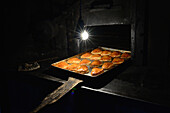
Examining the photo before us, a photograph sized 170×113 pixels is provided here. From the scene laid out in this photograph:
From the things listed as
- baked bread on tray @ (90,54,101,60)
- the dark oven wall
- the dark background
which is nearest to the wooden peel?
the dark background

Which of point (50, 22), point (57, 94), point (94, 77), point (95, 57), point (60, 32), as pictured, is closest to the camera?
point (57, 94)

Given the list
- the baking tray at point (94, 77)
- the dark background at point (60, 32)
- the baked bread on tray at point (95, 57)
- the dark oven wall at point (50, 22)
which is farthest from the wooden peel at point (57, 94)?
the dark oven wall at point (50, 22)

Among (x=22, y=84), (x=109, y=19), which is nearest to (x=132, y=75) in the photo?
(x=109, y=19)

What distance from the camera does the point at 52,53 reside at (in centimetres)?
526

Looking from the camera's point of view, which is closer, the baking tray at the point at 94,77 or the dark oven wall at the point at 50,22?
the baking tray at the point at 94,77

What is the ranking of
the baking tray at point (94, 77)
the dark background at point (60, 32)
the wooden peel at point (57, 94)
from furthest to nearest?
the dark background at point (60, 32)
the baking tray at point (94, 77)
the wooden peel at point (57, 94)

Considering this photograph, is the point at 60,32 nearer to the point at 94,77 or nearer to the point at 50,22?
the point at 50,22

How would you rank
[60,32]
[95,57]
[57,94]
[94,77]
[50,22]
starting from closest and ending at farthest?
[57,94]
[94,77]
[95,57]
[60,32]
[50,22]

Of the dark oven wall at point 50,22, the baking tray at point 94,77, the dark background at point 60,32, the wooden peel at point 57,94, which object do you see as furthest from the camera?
the dark oven wall at point 50,22

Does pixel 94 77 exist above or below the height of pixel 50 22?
below

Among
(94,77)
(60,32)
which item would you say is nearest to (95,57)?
(94,77)

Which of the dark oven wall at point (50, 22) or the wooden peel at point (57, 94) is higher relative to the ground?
the dark oven wall at point (50, 22)

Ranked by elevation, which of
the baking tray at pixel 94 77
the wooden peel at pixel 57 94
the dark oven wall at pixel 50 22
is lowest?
the wooden peel at pixel 57 94

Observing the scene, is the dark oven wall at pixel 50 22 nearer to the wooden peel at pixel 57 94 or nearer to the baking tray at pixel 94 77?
the baking tray at pixel 94 77
